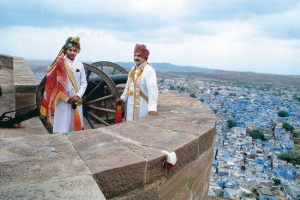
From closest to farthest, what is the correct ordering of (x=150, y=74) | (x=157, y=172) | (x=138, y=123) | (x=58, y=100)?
1. (x=157, y=172)
2. (x=138, y=123)
3. (x=150, y=74)
4. (x=58, y=100)

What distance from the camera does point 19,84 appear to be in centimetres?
509

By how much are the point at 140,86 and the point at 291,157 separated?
111 feet

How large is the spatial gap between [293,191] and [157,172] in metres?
25.6

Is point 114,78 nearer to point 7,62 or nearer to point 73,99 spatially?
point 73,99

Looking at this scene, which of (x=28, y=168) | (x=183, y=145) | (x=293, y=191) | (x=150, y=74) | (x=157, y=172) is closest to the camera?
(x=28, y=168)

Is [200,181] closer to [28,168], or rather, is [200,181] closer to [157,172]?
[157,172]

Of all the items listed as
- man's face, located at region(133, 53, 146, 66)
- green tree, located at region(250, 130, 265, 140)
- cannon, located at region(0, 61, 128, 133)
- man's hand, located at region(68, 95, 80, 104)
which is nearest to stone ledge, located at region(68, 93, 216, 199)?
man's face, located at region(133, 53, 146, 66)

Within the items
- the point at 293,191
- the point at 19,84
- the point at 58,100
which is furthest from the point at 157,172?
the point at 293,191

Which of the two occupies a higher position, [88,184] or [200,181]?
[88,184]

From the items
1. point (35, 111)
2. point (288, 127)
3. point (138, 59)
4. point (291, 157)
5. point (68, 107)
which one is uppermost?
→ point (138, 59)

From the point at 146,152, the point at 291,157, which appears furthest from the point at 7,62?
the point at 291,157

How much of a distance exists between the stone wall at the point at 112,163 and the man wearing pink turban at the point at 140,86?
0.73 m

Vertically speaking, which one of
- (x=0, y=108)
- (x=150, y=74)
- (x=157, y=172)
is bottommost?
(x=0, y=108)

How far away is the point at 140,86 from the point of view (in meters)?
3.37
